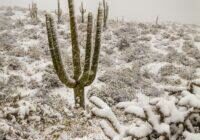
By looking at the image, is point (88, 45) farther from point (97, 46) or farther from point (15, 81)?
point (15, 81)

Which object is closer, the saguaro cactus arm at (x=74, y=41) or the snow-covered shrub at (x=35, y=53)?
the saguaro cactus arm at (x=74, y=41)

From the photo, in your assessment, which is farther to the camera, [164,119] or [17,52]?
[17,52]

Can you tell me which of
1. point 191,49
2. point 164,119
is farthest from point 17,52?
point 164,119

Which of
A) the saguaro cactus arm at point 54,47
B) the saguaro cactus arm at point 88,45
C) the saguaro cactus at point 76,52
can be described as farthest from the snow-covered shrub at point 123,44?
the saguaro cactus arm at point 54,47

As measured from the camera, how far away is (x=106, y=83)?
1189 centimetres

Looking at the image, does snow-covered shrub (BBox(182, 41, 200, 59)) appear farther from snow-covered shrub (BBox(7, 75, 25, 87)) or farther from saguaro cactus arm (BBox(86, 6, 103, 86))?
saguaro cactus arm (BBox(86, 6, 103, 86))

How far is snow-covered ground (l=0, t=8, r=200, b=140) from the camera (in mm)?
1907

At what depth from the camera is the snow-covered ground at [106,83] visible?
1907 millimetres

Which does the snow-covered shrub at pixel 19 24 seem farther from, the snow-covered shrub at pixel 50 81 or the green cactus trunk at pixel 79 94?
the green cactus trunk at pixel 79 94

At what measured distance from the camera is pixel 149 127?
1776 millimetres

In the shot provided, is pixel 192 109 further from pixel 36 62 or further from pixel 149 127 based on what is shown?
pixel 36 62

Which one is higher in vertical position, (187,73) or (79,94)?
→ (79,94)

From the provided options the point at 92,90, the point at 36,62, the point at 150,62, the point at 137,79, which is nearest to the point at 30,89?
the point at 92,90

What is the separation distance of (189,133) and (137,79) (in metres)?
10.9
